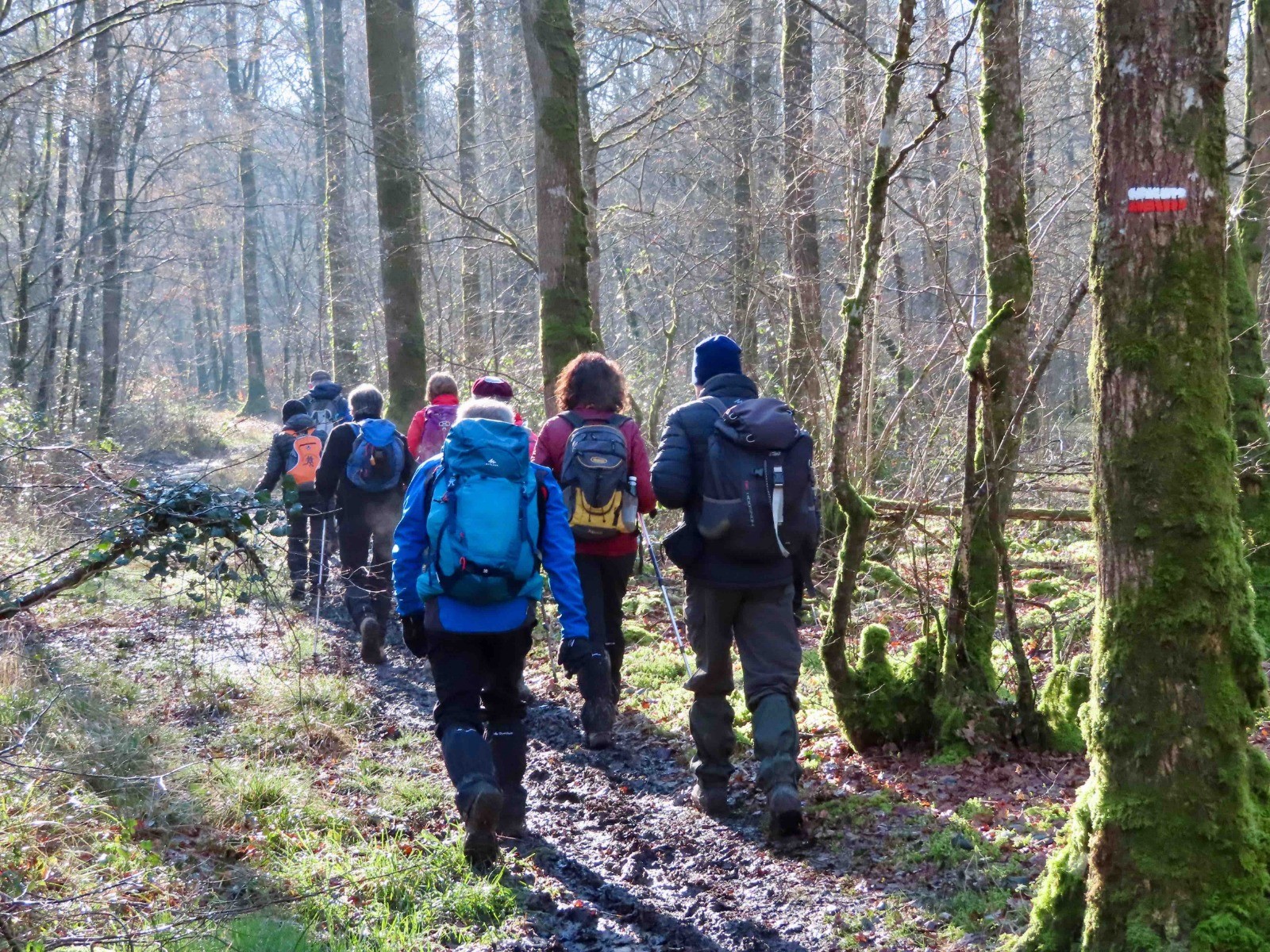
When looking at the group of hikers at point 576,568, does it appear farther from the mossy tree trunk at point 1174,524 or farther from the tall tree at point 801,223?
the tall tree at point 801,223

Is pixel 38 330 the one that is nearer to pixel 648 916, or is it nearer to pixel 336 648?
pixel 336 648

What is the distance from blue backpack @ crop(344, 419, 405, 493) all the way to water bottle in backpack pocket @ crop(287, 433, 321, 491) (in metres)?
1.89

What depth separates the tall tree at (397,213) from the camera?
12367mm

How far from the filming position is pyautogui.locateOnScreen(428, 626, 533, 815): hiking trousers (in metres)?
4.81

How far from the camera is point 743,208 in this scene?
40.6 feet

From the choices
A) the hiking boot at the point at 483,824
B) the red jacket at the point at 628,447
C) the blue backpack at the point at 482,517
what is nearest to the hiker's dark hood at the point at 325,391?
the red jacket at the point at 628,447

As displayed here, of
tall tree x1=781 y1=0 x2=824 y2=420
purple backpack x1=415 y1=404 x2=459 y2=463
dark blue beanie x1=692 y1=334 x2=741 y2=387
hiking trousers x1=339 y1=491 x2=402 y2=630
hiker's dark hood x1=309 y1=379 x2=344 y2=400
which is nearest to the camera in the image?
dark blue beanie x1=692 y1=334 x2=741 y2=387

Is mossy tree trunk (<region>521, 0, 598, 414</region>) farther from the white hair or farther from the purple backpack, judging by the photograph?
the white hair

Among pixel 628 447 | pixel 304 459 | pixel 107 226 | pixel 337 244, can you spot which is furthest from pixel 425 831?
pixel 107 226

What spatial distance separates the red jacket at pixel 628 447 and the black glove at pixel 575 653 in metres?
1.72

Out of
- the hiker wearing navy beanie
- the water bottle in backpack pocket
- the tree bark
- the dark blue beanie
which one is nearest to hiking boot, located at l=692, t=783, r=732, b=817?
the hiker wearing navy beanie

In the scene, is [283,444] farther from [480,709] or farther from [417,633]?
[480,709]

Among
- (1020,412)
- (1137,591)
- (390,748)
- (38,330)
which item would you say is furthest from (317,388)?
(38,330)

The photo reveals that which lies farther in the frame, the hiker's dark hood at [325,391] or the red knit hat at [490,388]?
the hiker's dark hood at [325,391]
